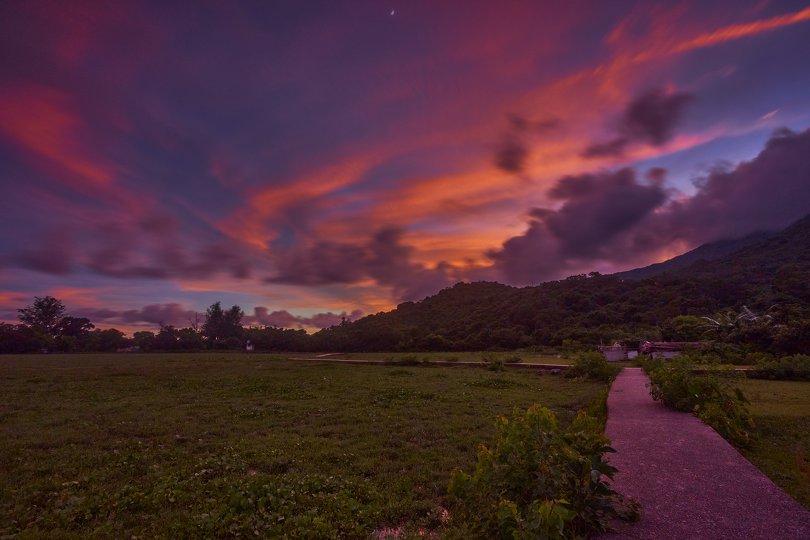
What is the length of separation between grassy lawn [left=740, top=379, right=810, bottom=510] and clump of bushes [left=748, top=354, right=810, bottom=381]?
399 cm

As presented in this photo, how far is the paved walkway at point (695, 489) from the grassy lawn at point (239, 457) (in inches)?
127

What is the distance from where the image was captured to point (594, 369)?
23.9 metres

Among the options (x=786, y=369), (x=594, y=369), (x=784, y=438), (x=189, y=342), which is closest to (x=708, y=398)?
(x=784, y=438)

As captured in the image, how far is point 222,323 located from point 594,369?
391ft

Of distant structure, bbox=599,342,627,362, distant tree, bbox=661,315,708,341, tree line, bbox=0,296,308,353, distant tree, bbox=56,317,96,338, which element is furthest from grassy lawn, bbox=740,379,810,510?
distant tree, bbox=56,317,96,338

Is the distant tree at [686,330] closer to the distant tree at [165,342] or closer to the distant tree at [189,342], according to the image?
the distant tree at [189,342]

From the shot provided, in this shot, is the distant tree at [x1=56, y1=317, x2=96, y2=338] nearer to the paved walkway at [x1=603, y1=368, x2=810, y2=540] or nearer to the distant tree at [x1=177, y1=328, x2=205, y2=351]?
the distant tree at [x1=177, y1=328, x2=205, y2=351]

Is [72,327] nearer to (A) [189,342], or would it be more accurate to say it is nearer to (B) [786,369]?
(A) [189,342]

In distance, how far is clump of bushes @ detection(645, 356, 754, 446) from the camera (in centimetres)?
1016

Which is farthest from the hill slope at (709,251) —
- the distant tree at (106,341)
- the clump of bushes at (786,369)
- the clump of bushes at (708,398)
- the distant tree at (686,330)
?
the distant tree at (106,341)

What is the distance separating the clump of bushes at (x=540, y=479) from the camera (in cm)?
500

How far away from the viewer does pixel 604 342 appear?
48.8m

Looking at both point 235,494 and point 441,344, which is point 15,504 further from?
point 441,344

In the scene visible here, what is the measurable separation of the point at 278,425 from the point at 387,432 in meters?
3.99
